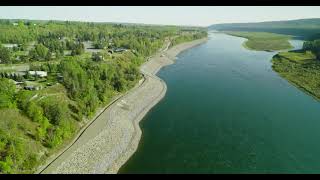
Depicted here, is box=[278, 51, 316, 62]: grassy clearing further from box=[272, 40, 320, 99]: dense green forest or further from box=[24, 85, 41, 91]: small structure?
box=[24, 85, 41, 91]: small structure

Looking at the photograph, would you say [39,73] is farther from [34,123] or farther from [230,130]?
[230,130]

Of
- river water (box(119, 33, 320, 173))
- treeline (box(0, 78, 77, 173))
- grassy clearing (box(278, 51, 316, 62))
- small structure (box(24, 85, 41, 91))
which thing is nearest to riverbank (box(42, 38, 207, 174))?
river water (box(119, 33, 320, 173))

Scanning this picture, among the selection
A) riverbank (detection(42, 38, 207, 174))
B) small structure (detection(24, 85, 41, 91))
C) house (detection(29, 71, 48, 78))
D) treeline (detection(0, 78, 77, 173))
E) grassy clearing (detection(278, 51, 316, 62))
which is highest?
grassy clearing (detection(278, 51, 316, 62))

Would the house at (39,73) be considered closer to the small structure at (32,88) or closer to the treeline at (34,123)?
the small structure at (32,88)

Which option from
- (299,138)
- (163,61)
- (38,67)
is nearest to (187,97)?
(299,138)

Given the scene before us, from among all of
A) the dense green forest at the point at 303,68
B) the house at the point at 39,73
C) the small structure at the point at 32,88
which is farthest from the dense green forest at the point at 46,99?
the dense green forest at the point at 303,68
